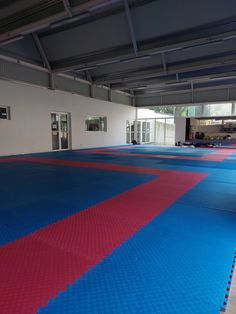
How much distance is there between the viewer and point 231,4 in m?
6.65

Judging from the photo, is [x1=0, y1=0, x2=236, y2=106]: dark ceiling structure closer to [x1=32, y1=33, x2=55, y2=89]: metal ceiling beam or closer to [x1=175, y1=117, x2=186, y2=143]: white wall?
[x1=32, y1=33, x2=55, y2=89]: metal ceiling beam

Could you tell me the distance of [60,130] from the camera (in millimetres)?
12516

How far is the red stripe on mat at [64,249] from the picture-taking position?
5.29 feet

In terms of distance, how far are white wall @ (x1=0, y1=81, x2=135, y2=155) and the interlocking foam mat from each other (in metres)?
6.35

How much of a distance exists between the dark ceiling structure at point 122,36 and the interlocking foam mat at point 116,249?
491 cm

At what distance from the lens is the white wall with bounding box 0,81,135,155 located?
970 centimetres

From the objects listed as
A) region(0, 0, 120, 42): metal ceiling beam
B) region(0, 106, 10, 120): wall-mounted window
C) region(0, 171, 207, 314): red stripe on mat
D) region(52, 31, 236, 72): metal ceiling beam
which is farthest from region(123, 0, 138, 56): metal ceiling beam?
region(0, 171, 207, 314): red stripe on mat

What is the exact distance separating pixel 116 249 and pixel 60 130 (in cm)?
1116

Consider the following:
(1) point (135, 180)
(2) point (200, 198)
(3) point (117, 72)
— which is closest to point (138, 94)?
(3) point (117, 72)

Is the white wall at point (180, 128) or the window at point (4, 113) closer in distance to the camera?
the window at point (4, 113)

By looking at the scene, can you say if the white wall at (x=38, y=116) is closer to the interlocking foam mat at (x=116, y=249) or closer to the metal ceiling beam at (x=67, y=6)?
the metal ceiling beam at (x=67, y=6)

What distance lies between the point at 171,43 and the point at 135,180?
231 inches

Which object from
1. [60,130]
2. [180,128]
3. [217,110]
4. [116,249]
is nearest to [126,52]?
[60,130]

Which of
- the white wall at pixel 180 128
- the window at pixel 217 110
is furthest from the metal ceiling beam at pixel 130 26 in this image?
the window at pixel 217 110
